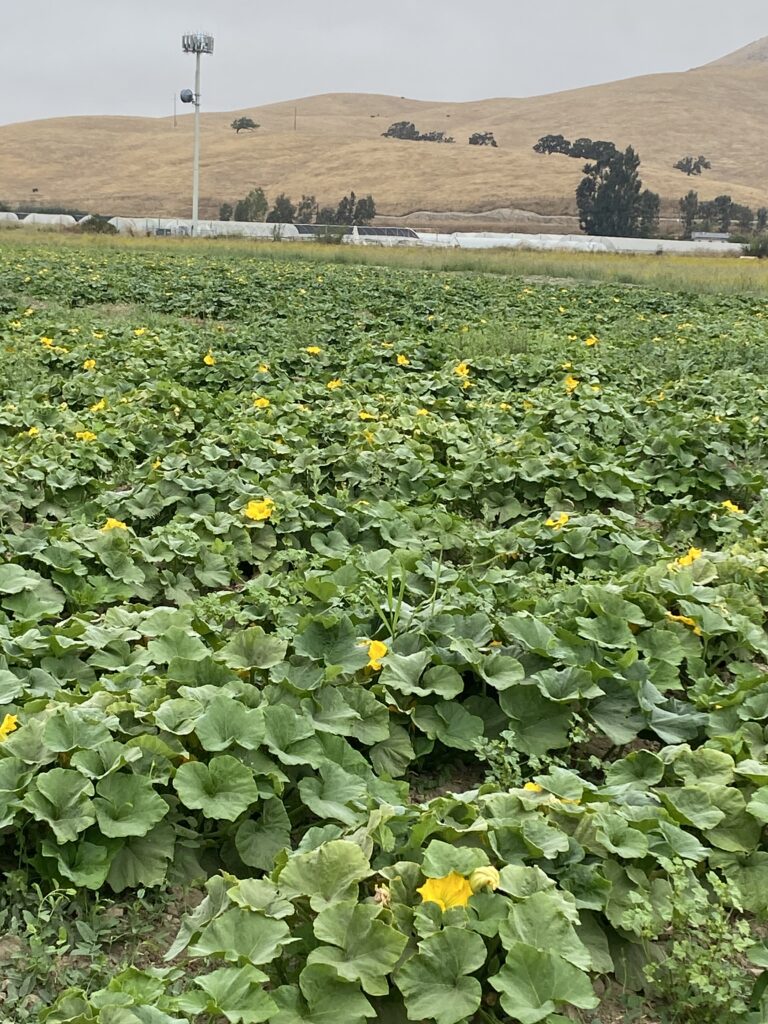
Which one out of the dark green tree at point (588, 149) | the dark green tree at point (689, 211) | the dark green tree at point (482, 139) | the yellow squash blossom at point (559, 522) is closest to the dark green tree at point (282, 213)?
the dark green tree at point (689, 211)

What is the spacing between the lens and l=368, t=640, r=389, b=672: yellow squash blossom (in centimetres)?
265

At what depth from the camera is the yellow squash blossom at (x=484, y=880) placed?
1.74 metres

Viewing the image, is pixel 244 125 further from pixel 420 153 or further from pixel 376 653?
pixel 376 653

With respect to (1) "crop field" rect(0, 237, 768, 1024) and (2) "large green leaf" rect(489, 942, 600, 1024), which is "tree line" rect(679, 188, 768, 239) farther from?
(2) "large green leaf" rect(489, 942, 600, 1024)

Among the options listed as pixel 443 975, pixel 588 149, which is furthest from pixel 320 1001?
pixel 588 149

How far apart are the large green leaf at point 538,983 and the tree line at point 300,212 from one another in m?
83.5

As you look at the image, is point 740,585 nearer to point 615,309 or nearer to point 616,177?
point 615,309

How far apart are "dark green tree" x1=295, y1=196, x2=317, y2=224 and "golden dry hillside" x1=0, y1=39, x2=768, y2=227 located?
20.4 ft

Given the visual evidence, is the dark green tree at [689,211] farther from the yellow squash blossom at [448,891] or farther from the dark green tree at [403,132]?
the yellow squash blossom at [448,891]

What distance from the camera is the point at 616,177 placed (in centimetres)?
7638

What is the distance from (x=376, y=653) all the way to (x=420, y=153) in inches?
4363

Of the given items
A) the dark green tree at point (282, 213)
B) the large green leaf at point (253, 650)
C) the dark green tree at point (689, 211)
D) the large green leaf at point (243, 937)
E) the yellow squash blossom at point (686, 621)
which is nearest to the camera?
the large green leaf at point (243, 937)

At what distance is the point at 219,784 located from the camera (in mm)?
2072

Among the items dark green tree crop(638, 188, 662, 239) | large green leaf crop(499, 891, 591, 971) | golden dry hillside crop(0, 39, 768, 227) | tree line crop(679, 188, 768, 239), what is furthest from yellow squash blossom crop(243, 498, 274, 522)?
tree line crop(679, 188, 768, 239)
